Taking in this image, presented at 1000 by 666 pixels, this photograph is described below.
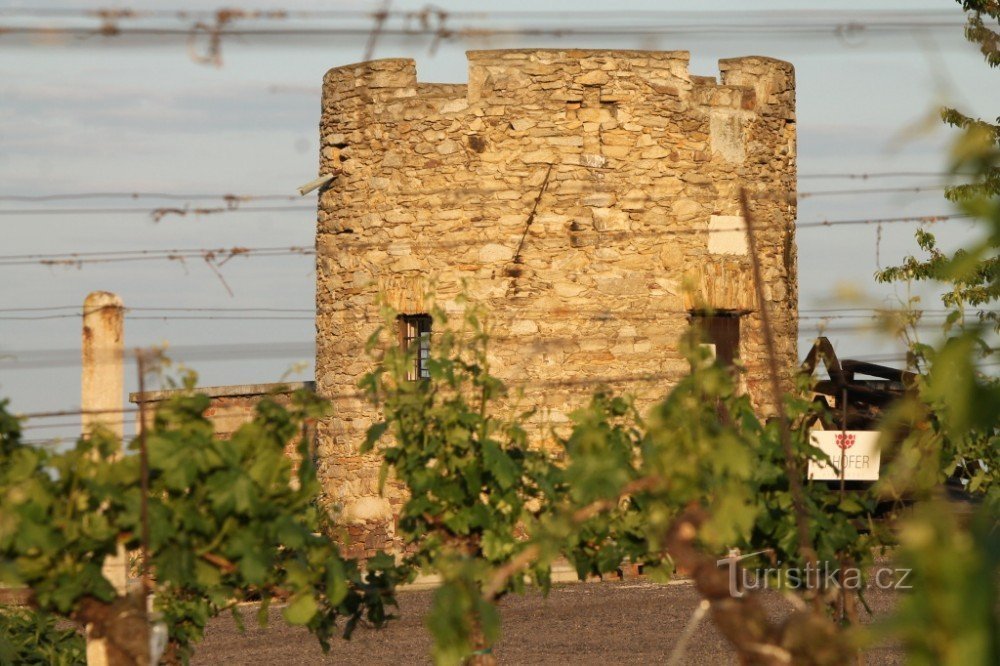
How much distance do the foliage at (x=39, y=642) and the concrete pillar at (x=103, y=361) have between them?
9.12ft

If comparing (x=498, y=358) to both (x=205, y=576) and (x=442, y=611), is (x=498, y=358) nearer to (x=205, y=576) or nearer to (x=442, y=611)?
(x=205, y=576)

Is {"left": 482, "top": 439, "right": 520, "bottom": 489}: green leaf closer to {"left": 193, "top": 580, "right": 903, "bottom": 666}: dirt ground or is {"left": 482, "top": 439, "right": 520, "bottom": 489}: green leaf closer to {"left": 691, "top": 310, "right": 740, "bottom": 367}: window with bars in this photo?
{"left": 193, "top": 580, "right": 903, "bottom": 666}: dirt ground

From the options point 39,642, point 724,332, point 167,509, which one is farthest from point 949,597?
point 724,332

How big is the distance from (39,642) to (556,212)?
18.6 feet

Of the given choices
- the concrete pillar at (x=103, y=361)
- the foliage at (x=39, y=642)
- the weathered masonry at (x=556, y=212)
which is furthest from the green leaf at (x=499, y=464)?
the weathered masonry at (x=556, y=212)

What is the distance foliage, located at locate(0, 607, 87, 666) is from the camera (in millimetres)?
9359

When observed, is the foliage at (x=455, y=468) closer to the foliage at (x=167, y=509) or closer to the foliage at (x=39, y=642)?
the foliage at (x=167, y=509)

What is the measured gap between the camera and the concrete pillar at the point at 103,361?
22.2 feet

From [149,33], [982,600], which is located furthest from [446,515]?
[982,600]

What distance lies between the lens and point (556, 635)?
11508 mm

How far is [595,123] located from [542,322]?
6.10ft

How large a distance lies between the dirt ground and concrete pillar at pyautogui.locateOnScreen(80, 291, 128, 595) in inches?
171

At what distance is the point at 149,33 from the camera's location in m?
6.80

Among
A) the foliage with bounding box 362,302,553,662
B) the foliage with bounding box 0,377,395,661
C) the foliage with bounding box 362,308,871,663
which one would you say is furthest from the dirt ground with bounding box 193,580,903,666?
the foliage with bounding box 0,377,395,661
